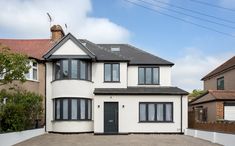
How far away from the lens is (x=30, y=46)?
1464 inches

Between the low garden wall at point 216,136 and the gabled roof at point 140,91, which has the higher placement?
the gabled roof at point 140,91

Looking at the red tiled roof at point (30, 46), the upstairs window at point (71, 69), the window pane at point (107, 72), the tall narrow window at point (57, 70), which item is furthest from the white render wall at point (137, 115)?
the red tiled roof at point (30, 46)

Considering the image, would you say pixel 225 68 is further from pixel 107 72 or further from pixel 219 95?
pixel 107 72

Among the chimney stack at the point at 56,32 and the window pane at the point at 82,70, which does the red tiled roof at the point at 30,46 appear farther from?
the window pane at the point at 82,70

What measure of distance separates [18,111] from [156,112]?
11.9 metres

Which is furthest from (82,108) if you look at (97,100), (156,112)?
(156,112)

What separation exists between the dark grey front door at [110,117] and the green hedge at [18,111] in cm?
546

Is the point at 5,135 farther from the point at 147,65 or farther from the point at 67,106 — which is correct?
the point at 147,65

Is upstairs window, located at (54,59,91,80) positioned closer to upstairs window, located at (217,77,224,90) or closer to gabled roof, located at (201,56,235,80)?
gabled roof, located at (201,56,235,80)

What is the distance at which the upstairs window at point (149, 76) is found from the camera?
113 ft

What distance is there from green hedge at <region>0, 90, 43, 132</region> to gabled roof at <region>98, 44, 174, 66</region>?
32.0 ft

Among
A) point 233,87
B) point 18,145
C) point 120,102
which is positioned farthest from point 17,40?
point 233,87

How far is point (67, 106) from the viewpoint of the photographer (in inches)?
1242

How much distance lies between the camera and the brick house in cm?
3198
